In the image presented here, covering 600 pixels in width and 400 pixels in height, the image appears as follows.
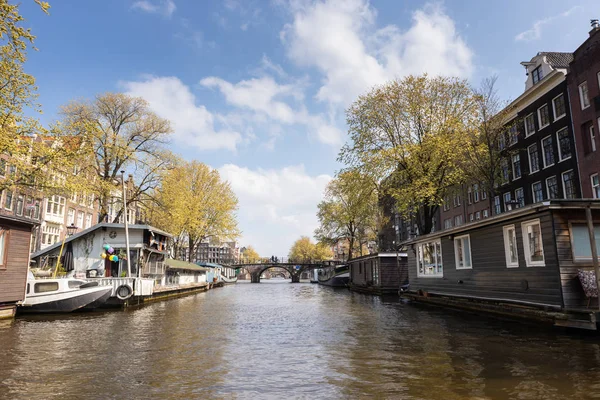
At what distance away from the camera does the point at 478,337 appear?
13977 millimetres

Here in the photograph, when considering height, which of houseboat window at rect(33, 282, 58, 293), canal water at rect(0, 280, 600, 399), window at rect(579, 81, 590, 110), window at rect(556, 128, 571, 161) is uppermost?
window at rect(579, 81, 590, 110)

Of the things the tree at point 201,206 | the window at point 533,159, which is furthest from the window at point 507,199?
the tree at point 201,206

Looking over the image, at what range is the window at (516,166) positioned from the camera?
40406mm

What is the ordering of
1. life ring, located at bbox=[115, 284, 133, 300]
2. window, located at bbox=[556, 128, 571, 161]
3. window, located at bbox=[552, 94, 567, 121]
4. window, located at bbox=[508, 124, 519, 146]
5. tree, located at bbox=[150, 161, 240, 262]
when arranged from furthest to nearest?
tree, located at bbox=[150, 161, 240, 262]
window, located at bbox=[508, 124, 519, 146]
window, located at bbox=[552, 94, 567, 121]
window, located at bbox=[556, 128, 571, 161]
life ring, located at bbox=[115, 284, 133, 300]

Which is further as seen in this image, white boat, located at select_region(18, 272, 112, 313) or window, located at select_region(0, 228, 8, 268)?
white boat, located at select_region(18, 272, 112, 313)

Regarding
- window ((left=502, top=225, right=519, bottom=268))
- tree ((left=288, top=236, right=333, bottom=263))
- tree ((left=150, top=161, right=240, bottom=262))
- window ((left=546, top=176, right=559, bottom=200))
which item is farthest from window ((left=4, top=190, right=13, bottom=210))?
tree ((left=288, top=236, right=333, bottom=263))

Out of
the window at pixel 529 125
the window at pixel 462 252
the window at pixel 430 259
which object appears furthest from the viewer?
the window at pixel 529 125

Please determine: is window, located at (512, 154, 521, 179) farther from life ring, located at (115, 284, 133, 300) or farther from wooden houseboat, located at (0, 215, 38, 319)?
wooden houseboat, located at (0, 215, 38, 319)

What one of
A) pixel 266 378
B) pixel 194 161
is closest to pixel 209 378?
pixel 266 378

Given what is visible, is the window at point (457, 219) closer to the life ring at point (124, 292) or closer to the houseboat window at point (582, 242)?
the houseboat window at point (582, 242)

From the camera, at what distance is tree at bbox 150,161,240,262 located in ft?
163

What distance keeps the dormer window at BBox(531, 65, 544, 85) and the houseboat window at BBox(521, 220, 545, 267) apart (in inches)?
1040

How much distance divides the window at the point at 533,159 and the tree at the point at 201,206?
3412 centimetres

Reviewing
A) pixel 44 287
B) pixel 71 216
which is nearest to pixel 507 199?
pixel 44 287
